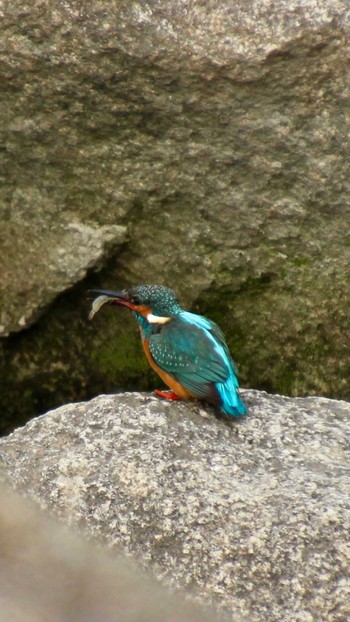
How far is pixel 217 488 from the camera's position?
2.90 meters

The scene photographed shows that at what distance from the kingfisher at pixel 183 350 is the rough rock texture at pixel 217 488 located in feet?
0.31

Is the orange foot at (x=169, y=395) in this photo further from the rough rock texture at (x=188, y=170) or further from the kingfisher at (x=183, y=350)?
the rough rock texture at (x=188, y=170)

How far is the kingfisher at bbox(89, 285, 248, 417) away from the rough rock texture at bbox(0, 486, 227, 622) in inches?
94.4

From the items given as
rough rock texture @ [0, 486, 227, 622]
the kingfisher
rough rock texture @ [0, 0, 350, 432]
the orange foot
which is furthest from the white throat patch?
rough rock texture @ [0, 486, 227, 622]

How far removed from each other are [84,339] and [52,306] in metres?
0.25

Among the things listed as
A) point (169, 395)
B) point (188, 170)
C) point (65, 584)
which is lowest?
point (169, 395)

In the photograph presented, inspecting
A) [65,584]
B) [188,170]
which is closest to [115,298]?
[188,170]

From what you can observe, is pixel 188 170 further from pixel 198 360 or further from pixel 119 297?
pixel 198 360

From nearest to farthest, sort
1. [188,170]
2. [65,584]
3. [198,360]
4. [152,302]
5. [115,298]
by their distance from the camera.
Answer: [65,584], [198,360], [152,302], [115,298], [188,170]

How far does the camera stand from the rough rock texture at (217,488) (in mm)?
2557

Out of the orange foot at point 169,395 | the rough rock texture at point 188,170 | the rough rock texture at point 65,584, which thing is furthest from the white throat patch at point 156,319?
the rough rock texture at point 65,584

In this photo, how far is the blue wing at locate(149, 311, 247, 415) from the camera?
11.3 ft

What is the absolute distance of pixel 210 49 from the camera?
3.75m

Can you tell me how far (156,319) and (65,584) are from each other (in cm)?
286
